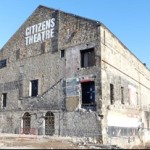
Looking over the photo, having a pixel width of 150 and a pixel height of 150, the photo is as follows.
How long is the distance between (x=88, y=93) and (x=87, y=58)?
2767mm

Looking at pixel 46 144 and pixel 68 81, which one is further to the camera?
pixel 68 81

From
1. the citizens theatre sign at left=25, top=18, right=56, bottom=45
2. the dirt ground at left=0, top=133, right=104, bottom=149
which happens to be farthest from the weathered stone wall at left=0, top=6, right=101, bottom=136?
the dirt ground at left=0, top=133, right=104, bottom=149

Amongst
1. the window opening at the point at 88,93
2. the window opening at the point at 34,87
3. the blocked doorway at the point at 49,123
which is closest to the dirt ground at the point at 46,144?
the window opening at the point at 88,93

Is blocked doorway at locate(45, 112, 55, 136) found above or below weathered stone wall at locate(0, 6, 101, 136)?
below

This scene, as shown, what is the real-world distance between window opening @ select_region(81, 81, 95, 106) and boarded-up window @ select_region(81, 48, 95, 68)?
149 centimetres

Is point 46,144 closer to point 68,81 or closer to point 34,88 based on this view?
point 68,81

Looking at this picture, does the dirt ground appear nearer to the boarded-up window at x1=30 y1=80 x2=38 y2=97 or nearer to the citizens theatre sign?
the boarded-up window at x1=30 y1=80 x2=38 y2=97

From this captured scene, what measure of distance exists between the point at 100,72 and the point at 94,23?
3.92 m

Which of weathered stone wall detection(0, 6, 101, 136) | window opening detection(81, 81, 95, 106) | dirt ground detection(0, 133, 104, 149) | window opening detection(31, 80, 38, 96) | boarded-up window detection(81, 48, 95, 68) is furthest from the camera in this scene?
window opening detection(31, 80, 38, 96)

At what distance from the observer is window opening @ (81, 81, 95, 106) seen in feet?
69.8

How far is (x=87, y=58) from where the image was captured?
22.3 meters

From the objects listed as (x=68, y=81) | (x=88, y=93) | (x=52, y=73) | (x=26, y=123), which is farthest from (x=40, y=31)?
(x=26, y=123)

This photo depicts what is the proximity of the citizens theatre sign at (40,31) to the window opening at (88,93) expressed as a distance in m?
5.97

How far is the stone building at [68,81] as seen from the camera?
21.3 metres
